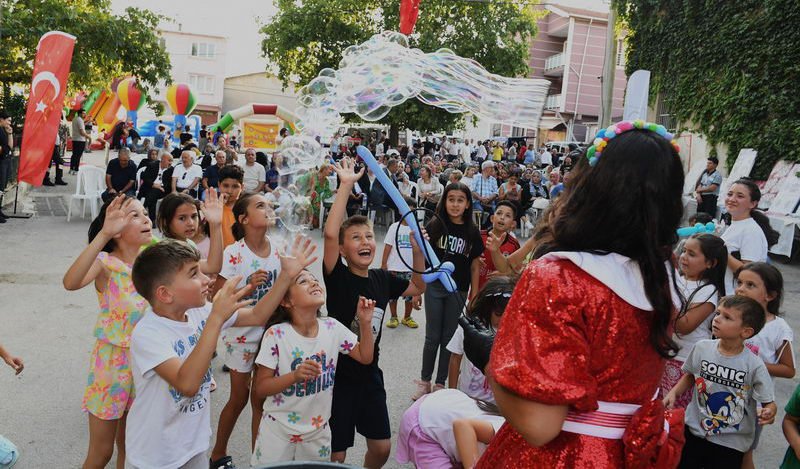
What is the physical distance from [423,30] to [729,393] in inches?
1098

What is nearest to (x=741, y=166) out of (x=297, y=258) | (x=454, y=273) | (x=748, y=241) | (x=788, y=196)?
(x=788, y=196)

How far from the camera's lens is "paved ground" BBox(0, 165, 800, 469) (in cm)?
436

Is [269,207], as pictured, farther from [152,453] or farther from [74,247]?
[74,247]

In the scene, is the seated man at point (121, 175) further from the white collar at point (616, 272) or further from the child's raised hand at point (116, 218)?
the white collar at point (616, 272)

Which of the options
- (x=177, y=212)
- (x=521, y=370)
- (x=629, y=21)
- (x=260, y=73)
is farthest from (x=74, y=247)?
(x=260, y=73)

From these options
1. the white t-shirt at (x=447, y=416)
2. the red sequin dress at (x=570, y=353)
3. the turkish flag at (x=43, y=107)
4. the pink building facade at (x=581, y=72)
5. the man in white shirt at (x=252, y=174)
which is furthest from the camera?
the pink building facade at (x=581, y=72)

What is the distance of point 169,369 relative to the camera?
2721 mm

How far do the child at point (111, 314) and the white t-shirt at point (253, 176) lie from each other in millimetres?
9090

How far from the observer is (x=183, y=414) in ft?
9.40

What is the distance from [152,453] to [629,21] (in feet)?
69.5

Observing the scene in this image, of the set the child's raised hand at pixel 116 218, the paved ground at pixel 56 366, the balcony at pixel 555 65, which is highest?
the balcony at pixel 555 65

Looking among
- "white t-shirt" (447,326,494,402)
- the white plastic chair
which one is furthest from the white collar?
the white plastic chair

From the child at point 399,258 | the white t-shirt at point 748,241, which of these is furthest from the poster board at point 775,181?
the child at point 399,258

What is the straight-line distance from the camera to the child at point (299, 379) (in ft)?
10.6
